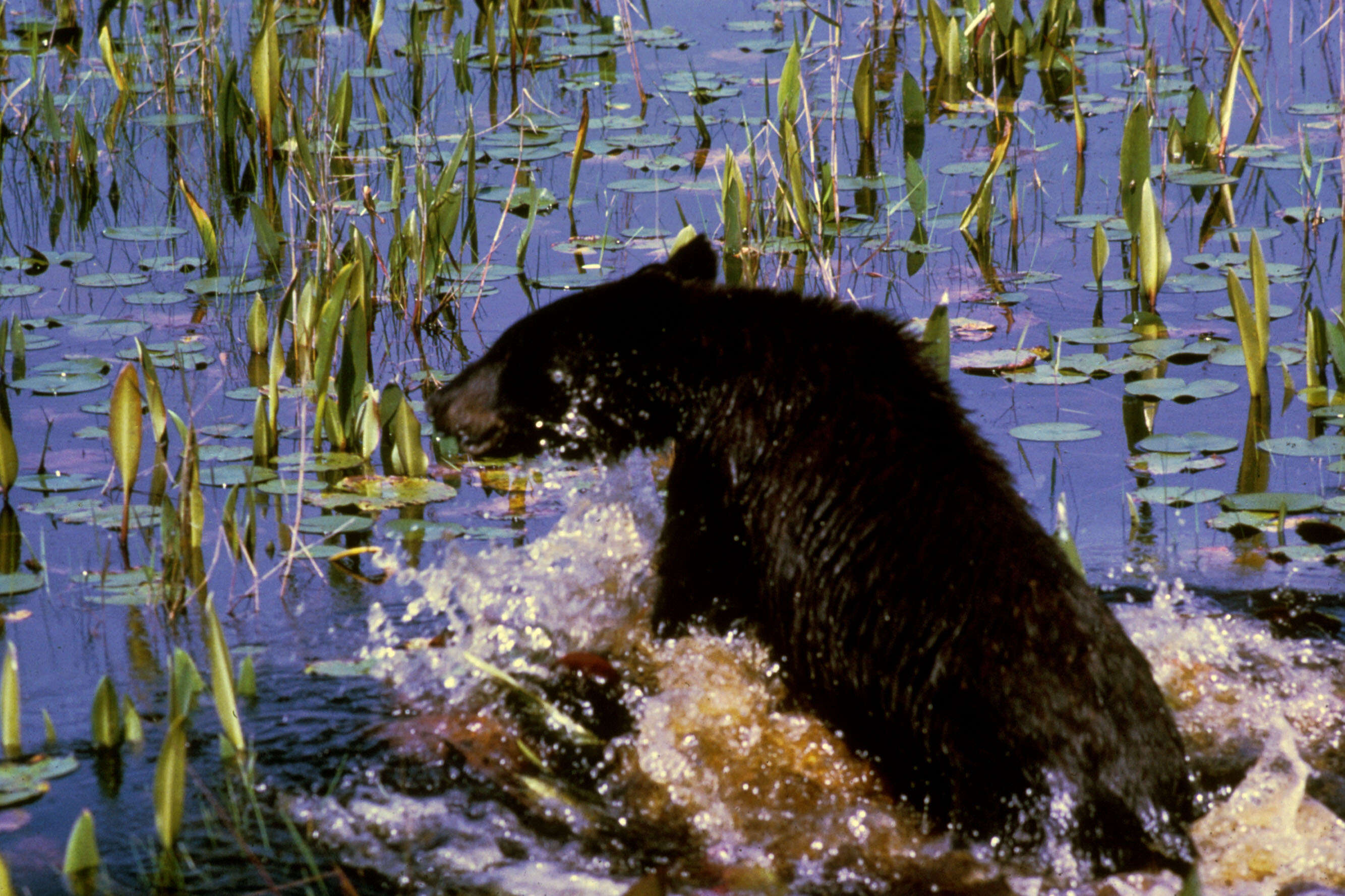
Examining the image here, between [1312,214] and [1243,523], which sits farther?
[1312,214]

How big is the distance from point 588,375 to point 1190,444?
2.12 m

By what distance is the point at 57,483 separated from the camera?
4.84 m

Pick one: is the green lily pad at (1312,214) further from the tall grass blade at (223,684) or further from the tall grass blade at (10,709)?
the tall grass blade at (10,709)

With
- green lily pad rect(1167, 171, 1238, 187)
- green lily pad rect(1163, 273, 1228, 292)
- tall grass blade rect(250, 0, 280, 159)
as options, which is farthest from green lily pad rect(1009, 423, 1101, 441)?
tall grass blade rect(250, 0, 280, 159)

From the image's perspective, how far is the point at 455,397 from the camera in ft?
13.8

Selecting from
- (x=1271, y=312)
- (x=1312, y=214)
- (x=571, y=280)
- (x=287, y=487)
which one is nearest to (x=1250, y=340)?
(x=1271, y=312)

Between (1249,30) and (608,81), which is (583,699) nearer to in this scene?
(608,81)

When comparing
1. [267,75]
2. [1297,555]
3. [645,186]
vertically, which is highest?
[267,75]

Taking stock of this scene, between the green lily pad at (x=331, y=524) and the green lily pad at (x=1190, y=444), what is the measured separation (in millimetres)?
2417

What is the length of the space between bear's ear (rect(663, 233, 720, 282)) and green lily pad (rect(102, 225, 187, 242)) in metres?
3.41

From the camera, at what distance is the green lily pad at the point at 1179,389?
5344mm

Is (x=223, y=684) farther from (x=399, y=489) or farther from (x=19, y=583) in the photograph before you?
(x=399, y=489)

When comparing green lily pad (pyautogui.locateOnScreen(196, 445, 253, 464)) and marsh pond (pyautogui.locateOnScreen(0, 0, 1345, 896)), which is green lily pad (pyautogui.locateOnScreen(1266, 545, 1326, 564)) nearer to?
marsh pond (pyautogui.locateOnScreen(0, 0, 1345, 896))

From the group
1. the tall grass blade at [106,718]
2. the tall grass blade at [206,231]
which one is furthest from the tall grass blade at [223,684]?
the tall grass blade at [206,231]
